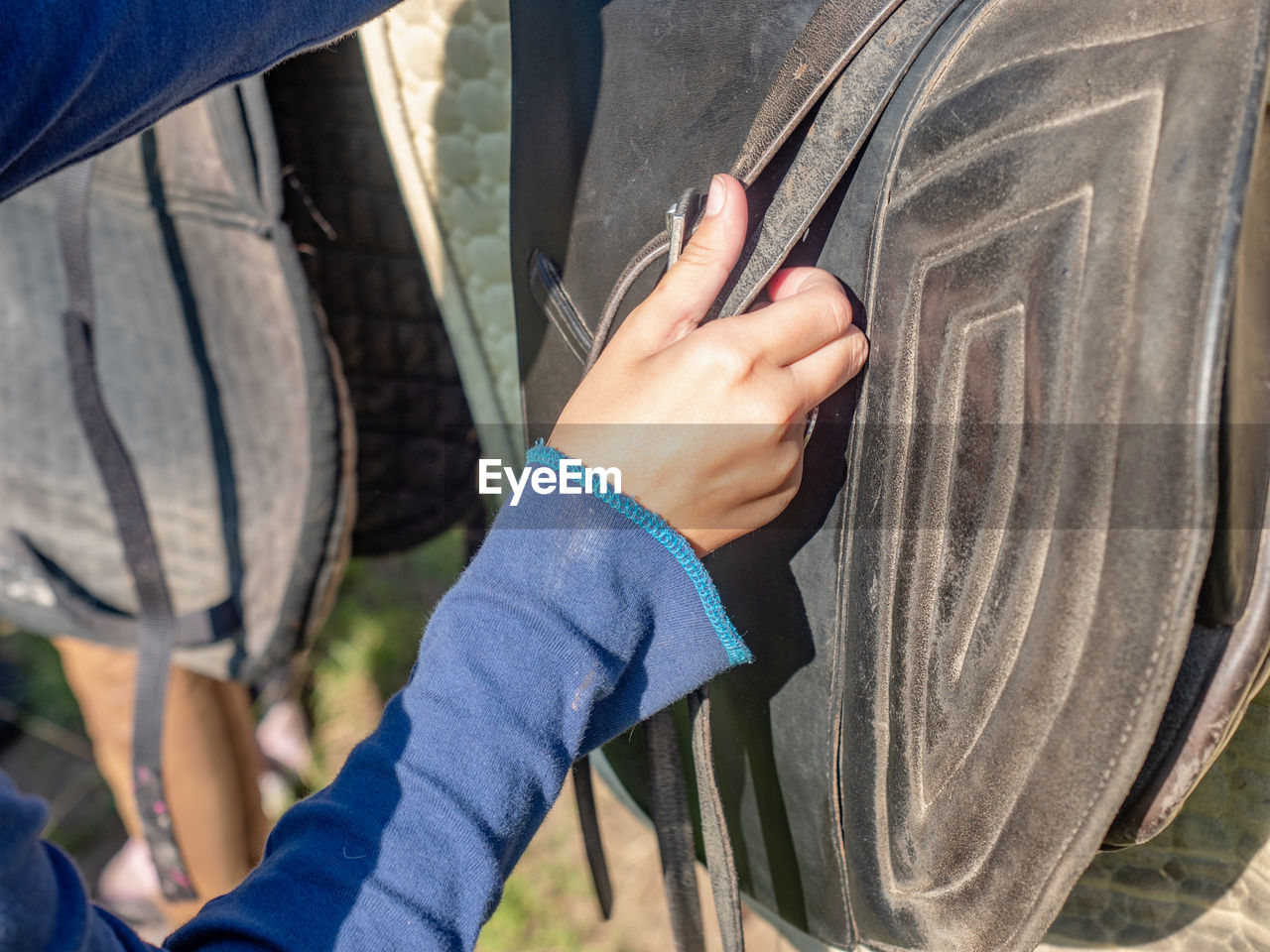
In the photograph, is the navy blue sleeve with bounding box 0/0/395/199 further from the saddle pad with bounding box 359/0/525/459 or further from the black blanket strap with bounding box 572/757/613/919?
the black blanket strap with bounding box 572/757/613/919

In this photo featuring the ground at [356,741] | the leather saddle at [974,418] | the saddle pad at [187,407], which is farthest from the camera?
the ground at [356,741]

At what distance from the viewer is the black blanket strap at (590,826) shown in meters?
0.62

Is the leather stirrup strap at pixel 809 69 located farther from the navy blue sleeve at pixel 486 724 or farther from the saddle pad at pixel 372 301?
the saddle pad at pixel 372 301

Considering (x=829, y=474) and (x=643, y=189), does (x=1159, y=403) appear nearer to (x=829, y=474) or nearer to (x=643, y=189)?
(x=829, y=474)

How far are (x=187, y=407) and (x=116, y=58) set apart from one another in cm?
56

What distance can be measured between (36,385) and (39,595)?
217 millimetres

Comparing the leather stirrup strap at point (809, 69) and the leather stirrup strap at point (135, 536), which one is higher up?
the leather stirrup strap at point (809, 69)

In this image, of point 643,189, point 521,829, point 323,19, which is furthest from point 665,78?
point 521,829

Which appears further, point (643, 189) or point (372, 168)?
point (372, 168)

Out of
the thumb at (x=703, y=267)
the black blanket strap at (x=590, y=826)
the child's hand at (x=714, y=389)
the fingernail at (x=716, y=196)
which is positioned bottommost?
the black blanket strap at (x=590, y=826)

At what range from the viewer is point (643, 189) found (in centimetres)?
58

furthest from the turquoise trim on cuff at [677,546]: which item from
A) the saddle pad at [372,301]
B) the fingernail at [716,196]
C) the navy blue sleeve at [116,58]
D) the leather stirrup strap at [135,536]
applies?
the leather stirrup strap at [135,536]

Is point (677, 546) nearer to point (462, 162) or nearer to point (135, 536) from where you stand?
point (462, 162)

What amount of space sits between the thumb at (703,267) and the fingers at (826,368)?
0.06 m
